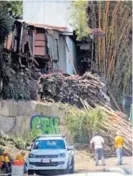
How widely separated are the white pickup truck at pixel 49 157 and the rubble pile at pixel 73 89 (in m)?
4.87

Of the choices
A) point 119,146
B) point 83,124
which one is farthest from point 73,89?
point 119,146

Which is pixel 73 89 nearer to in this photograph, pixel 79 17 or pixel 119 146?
pixel 79 17

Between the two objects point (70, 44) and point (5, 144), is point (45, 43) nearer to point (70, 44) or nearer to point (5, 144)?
point (70, 44)

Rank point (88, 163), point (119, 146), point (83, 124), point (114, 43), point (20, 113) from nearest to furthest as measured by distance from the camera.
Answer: point (88, 163) → point (119, 146) → point (20, 113) → point (83, 124) → point (114, 43)

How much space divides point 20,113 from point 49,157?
13.0 ft

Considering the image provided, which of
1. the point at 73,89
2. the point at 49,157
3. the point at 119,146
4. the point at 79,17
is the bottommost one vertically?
the point at 119,146

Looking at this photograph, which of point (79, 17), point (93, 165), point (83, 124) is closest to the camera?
point (93, 165)

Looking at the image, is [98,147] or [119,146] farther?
[119,146]

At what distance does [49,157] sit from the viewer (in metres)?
12.8

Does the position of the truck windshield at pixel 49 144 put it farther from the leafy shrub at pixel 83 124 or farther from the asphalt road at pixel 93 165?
the leafy shrub at pixel 83 124

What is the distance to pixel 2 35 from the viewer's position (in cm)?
1366

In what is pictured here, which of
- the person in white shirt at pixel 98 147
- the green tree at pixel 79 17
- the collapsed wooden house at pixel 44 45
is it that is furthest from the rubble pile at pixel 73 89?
the person in white shirt at pixel 98 147

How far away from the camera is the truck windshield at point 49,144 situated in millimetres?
13133

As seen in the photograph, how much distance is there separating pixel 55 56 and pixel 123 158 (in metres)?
5.85
